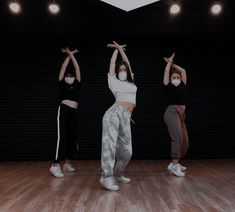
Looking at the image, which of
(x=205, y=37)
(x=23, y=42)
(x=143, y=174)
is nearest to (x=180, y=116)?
(x=143, y=174)

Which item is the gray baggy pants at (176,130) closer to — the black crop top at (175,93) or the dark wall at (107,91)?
the black crop top at (175,93)

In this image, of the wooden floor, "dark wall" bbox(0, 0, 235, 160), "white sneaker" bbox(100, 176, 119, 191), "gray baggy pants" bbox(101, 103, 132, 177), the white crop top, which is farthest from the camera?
"dark wall" bbox(0, 0, 235, 160)

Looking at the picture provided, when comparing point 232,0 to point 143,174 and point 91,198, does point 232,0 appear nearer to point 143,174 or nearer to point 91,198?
point 143,174

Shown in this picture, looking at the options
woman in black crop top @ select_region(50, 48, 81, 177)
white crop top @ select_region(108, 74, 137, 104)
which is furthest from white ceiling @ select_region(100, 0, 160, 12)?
white crop top @ select_region(108, 74, 137, 104)

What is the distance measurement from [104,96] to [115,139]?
364 cm

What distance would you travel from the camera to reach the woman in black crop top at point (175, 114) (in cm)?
573

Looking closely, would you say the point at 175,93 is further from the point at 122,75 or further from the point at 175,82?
the point at 122,75

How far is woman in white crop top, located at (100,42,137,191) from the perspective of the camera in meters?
4.50

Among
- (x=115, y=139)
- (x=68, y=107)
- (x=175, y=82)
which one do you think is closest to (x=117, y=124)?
(x=115, y=139)

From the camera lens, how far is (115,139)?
4562 mm

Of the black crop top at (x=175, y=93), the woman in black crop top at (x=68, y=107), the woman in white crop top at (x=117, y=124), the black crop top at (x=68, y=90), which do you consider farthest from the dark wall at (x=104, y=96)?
the woman in white crop top at (x=117, y=124)

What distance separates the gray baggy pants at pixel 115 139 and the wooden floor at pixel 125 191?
1.04 ft

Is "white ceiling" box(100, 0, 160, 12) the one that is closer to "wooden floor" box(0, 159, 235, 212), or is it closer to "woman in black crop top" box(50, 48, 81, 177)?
"woman in black crop top" box(50, 48, 81, 177)

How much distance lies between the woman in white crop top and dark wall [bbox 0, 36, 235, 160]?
324 centimetres
